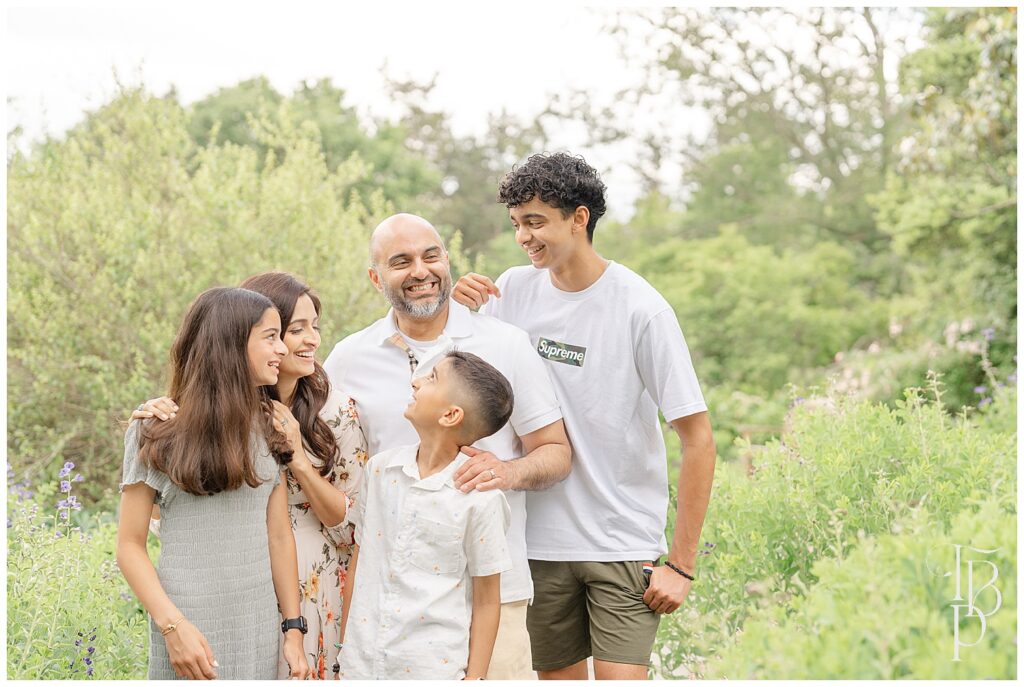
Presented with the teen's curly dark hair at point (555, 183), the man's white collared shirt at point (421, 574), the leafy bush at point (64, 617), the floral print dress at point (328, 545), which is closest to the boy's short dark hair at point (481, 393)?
the man's white collared shirt at point (421, 574)

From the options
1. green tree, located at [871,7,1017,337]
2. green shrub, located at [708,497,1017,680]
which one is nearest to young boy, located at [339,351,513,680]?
green shrub, located at [708,497,1017,680]

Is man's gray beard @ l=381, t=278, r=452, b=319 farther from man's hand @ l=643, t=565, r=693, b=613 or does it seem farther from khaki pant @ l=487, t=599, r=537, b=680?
man's hand @ l=643, t=565, r=693, b=613

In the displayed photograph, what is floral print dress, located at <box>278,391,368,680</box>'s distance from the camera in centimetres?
279

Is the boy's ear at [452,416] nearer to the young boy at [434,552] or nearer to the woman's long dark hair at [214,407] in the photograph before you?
the young boy at [434,552]

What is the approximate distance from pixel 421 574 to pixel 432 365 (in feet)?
1.93

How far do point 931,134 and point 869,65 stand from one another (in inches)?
387

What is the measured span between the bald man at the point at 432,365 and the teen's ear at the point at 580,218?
0.38m

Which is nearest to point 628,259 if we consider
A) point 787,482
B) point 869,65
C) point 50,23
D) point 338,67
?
point 869,65

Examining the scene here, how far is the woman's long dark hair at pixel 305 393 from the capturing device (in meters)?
2.82

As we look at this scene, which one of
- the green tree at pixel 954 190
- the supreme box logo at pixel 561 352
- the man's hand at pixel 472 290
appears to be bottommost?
the supreme box logo at pixel 561 352

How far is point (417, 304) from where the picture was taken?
9.80 ft

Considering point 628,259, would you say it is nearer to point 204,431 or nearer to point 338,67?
point 338,67

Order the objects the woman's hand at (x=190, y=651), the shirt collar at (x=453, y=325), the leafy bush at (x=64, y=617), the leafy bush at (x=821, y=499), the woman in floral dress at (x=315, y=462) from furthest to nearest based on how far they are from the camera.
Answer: the leafy bush at (x=821, y=499), the leafy bush at (x=64, y=617), the shirt collar at (x=453, y=325), the woman in floral dress at (x=315, y=462), the woman's hand at (x=190, y=651)

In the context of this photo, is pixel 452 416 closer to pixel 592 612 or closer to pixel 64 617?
pixel 592 612
